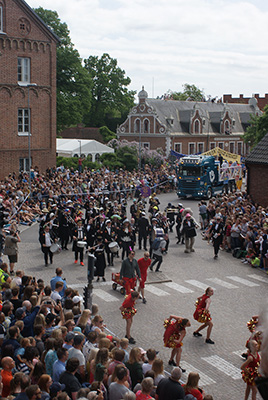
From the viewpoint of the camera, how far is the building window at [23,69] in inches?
1454

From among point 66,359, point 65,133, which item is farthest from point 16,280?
point 65,133

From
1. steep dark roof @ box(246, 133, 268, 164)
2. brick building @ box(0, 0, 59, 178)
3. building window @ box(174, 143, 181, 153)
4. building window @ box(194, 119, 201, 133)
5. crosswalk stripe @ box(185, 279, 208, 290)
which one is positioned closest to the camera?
crosswalk stripe @ box(185, 279, 208, 290)

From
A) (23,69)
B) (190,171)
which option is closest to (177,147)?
(190,171)

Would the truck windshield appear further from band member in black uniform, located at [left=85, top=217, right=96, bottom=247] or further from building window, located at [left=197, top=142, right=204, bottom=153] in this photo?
building window, located at [left=197, top=142, right=204, bottom=153]

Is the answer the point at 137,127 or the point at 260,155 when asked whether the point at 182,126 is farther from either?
the point at 260,155

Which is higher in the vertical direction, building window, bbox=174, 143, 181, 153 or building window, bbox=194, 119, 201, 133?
building window, bbox=194, 119, 201, 133

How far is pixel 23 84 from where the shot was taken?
121 ft

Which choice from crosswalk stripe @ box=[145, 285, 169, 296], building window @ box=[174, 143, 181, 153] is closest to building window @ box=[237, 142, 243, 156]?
building window @ box=[174, 143, 181, 153]

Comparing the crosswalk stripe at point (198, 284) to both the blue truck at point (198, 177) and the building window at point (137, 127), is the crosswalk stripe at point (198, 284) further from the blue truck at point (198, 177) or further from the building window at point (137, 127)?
the building window at point (137, 127)

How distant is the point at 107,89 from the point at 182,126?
11.7 meters

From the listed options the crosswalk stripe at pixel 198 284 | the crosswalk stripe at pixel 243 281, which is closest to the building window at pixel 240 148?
the crosswalk stripe at pixel 243 281

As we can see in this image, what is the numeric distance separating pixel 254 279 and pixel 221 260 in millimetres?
2671

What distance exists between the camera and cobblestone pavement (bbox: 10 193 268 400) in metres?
10.9

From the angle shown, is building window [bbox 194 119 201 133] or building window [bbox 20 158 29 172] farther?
building window [bbox 194 119 201 133]
